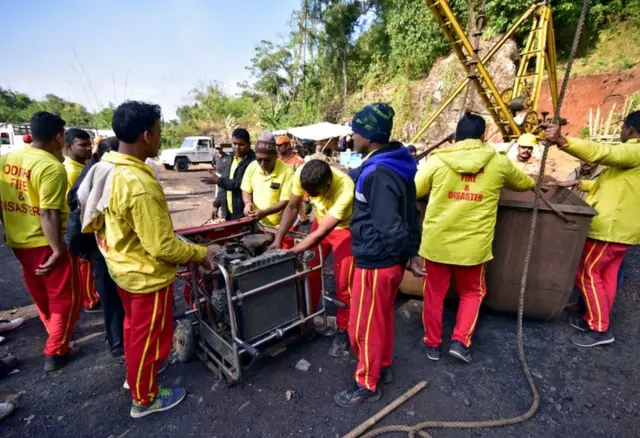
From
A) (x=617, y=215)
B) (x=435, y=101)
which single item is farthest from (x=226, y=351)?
(x=435, y=101)

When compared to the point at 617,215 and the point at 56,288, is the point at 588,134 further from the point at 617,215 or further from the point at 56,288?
the point at 56,288

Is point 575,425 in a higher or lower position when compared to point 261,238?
lower

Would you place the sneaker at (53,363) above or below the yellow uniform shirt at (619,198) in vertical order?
below

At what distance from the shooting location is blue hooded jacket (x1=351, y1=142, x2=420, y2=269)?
1937mm

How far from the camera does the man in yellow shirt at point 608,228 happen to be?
2596mm

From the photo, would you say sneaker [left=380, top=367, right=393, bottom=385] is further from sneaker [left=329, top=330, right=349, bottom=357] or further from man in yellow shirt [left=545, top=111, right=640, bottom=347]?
man in yellow shirt [left=545, top=111, right=640, bottom=347]

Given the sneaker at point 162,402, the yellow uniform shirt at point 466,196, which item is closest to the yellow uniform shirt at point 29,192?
the sneaker at point 162,402

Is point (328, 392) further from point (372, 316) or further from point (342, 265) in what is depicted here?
point (342, 265)

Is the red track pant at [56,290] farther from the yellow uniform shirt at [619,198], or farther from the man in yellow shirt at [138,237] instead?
the yellow uniform shirt at [619,198]

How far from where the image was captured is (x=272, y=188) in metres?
3.54

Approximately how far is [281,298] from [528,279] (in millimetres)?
2354

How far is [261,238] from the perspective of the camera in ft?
9.87

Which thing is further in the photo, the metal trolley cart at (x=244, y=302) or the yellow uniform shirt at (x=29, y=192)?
the yellow uniform shirt at (x=29, y=192)

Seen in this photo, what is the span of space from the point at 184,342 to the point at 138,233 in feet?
4.47
